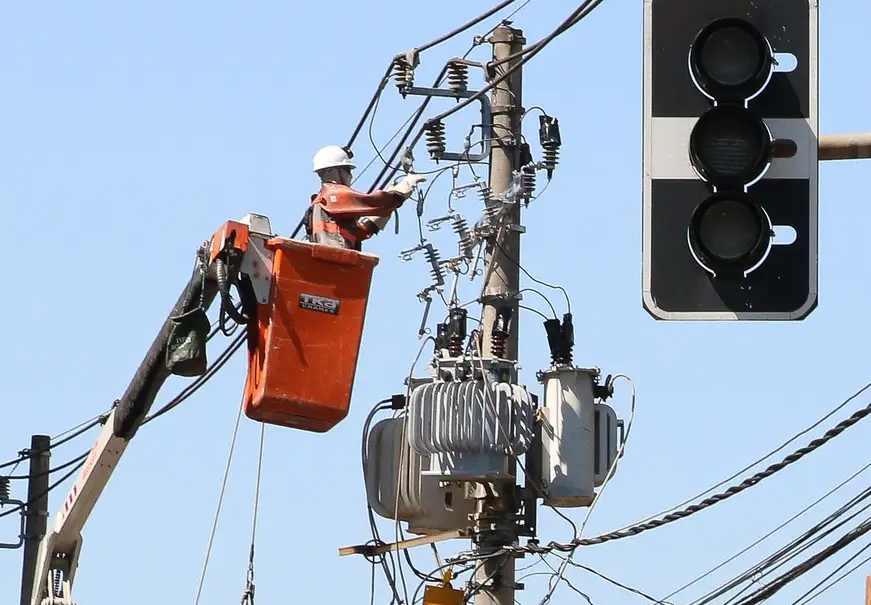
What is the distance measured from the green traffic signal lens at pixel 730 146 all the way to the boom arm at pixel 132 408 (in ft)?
15.2

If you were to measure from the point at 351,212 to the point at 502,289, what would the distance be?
2932 mm

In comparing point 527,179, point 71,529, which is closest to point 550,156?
point 527,179

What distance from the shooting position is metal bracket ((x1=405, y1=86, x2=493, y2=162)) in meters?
13.7

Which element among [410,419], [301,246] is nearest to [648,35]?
[301,246]

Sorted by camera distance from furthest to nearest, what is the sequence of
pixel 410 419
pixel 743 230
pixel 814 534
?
pixel 410 419
pixel 814 534
pixel 743 230

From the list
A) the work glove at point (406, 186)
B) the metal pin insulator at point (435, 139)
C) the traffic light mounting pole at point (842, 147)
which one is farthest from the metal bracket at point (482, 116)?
the traffic light mounting pole at point (842, 147)

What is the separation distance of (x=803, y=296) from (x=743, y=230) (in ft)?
1.05

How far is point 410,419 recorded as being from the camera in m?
12.9

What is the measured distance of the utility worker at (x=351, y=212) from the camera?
10961 millimetres

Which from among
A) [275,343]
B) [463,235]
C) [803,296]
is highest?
[463,235]

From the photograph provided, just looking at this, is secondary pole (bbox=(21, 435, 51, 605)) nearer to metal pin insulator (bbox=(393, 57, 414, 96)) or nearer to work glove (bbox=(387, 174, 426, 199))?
metal pin insulator (bbox=(393, 57, 414, 96))

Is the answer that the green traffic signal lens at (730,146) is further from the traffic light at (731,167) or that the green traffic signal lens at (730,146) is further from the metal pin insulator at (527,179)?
the metal pin insulator at (527,179)

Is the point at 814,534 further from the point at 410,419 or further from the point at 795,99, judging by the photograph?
the point at 795,99

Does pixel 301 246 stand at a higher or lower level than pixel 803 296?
higher
